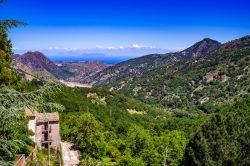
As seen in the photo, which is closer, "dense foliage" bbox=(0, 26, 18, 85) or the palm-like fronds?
the palm-like fronds

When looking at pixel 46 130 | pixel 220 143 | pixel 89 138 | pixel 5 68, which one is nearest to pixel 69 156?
pixel 89 138

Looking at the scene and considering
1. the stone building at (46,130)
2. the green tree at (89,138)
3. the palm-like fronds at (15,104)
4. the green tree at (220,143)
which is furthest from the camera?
the green tree at (89,138)

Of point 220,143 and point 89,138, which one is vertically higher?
point 220,143

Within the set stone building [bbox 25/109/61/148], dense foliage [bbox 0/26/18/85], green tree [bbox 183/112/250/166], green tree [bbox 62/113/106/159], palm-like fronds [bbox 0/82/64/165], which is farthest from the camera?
green tree [bbox 62/113/106/159]

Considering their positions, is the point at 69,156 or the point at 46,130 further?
the point at 46,130

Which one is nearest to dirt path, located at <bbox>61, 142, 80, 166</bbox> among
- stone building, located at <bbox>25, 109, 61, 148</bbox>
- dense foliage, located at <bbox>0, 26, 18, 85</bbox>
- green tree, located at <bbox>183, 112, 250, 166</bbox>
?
stone building, located at <bbox>25, 109, 61, 148</bbox>

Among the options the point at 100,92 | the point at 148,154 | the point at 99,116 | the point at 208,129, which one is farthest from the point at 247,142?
the point at 100,92

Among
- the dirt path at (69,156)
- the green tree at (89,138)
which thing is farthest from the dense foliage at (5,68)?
the green tree at (89,138)

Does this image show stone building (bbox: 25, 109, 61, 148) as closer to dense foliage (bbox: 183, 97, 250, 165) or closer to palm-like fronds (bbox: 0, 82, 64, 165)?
dense foliage (bbox: 183, 97, 250, 165)

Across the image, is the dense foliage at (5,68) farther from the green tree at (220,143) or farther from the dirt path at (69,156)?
the dirt path at (69,156)

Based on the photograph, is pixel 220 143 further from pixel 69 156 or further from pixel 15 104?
pixel 69 156

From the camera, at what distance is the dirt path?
55331 millimetres

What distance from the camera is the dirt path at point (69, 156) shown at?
5533 centimetres

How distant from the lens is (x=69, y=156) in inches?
2319
